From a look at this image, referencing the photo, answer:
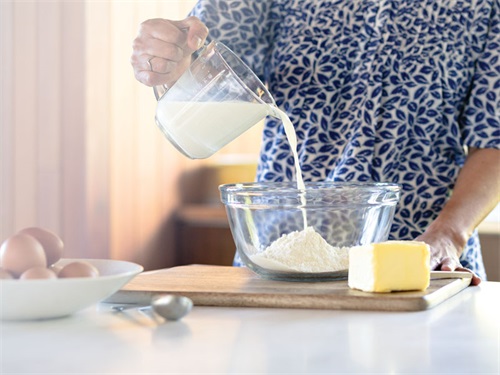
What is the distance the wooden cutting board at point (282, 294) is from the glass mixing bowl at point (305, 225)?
0.03 meters

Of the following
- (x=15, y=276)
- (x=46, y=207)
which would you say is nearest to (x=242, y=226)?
(x=15, y=276)

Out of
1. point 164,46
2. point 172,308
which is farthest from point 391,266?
point 164,46

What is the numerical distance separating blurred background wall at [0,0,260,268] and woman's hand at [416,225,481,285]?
178 centimetres

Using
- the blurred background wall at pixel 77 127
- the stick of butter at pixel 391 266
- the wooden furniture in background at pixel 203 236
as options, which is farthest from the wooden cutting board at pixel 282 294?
the wooden furniture in background at pixel 203 236

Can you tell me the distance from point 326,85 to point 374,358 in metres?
1.08

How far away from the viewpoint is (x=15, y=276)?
91cm

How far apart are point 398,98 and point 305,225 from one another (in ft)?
1.89

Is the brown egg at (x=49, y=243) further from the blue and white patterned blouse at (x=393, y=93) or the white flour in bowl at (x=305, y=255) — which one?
the blue and white patterned blouse at (x=393, y=93)

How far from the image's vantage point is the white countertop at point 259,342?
2.34 ft

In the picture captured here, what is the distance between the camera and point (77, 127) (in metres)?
3.09

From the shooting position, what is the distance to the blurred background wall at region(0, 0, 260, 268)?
2.91 meters

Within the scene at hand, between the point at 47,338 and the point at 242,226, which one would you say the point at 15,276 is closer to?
the point at 47,338

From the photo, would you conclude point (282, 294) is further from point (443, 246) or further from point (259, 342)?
point (443, 246)

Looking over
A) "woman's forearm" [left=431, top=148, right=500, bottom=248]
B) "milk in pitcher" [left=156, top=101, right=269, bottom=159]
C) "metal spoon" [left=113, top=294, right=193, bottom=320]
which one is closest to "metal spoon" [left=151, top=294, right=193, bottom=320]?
"metal spoon" [left=113, top=294, right=193, bottom=320]
